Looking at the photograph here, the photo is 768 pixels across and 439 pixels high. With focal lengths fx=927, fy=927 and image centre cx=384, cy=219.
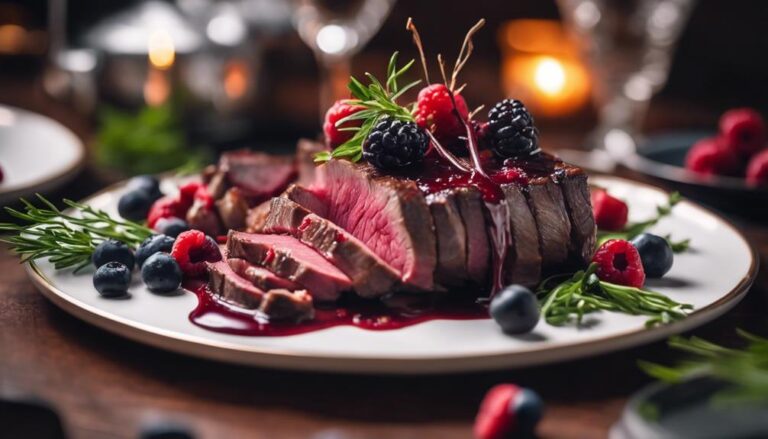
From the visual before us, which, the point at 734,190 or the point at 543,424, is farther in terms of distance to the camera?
the point at 734,190

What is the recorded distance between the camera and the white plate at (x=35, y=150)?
3.63 m

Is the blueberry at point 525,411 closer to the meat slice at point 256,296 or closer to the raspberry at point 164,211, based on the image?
the meat slice at point 256,296

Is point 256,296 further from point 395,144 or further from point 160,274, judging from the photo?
point 395,144

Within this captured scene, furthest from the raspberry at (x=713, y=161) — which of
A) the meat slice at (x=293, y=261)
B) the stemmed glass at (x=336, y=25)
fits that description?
the meat slice at (x=293, y=261)

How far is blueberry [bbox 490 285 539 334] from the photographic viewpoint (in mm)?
2205

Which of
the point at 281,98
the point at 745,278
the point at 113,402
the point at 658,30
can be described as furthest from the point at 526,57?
the point at 113,402

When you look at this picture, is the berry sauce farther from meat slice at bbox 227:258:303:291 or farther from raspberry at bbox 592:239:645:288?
raspberry at bbox 592:239:645:288

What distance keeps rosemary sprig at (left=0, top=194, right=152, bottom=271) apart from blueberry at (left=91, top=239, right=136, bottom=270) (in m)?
0.04

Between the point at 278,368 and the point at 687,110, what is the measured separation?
4.51 m

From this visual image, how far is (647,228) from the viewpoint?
3.14 meters

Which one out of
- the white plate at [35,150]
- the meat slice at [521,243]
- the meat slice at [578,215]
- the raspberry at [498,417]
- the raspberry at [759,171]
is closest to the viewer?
the raspberry at [498,417]

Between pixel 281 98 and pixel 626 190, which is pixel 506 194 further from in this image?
pixel 281 98

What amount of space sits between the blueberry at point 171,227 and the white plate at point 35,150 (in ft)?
2.27

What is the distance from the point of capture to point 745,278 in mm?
2592
